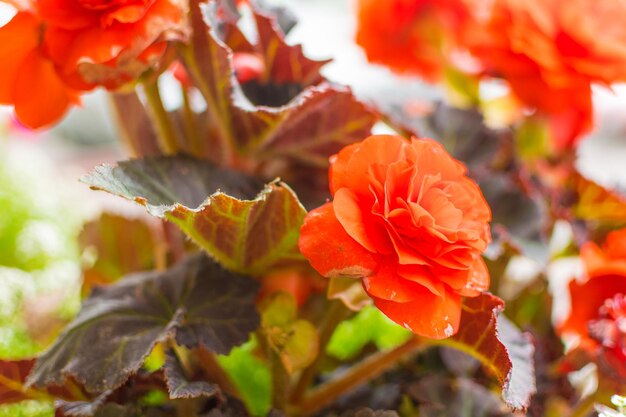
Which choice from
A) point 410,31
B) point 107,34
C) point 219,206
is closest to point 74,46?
point 107,34

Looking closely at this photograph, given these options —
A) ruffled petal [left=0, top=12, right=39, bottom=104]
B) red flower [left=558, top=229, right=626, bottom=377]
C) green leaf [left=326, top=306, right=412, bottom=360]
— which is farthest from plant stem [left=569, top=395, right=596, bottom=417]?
ruffled petal [left=0, top=12, right=39, bottom=104]

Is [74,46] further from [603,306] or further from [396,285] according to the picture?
[603,306]

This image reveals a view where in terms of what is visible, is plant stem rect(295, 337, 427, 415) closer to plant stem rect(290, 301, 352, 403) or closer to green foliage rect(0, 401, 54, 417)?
plant stem rect(290, 301, 352, 403)

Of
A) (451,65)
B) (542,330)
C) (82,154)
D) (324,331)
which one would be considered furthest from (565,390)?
(82,154)

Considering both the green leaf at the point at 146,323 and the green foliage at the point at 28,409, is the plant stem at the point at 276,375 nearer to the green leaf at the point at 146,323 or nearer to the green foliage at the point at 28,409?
the green leaf at the point at 146,323

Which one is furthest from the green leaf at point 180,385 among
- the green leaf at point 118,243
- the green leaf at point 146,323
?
the green leaf at point 118,243
